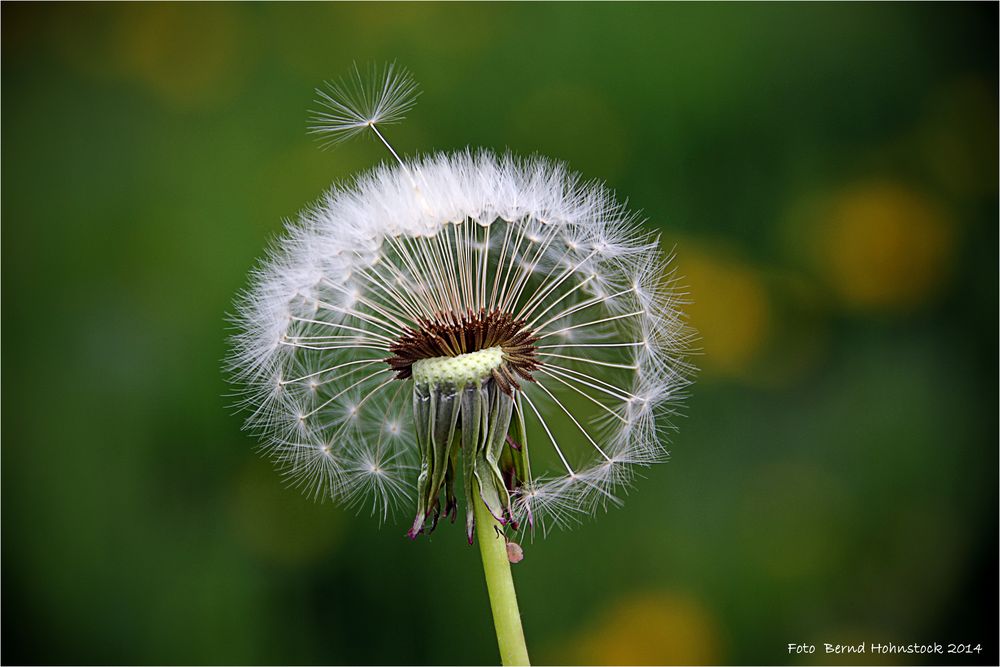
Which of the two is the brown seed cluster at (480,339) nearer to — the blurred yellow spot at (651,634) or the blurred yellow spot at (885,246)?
the blurred yellow spot at (651,634)

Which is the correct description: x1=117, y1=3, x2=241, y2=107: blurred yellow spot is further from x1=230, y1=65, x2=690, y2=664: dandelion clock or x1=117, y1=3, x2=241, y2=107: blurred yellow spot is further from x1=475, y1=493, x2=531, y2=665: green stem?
x1=475, y1=493, x2=531, y2=665: green stem

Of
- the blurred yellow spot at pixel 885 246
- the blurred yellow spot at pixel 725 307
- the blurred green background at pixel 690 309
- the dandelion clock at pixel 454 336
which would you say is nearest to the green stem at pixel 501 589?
the dandelion clock at pixel 454 336

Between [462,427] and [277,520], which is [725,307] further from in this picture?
[462,427]

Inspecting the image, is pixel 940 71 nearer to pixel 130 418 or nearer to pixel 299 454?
pixel 299 454

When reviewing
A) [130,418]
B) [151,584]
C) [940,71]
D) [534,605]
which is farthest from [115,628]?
[940,71]

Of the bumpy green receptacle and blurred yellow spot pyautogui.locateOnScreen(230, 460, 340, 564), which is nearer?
the bumpy green receptacle

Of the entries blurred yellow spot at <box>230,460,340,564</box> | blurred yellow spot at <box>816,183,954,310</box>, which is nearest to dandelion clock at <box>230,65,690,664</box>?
blurred yellow spot at <box>230,460,340,564</box>

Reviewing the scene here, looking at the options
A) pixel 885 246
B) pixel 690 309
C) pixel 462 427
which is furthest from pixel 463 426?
pixel 885 246
